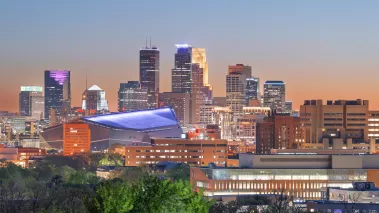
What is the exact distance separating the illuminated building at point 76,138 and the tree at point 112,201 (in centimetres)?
11805

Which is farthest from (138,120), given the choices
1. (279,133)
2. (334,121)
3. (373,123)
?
(373,123)

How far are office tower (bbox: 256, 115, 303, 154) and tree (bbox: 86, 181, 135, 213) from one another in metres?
99.7

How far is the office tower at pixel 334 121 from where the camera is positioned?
136 m

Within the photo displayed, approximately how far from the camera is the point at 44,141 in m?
162

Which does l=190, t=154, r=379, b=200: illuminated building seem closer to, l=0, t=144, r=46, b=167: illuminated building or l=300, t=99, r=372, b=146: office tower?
l=300, t=99, r=372, b=146: office tower

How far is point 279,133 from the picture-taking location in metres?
133

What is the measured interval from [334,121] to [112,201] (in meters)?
107

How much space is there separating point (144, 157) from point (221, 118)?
7217 cm

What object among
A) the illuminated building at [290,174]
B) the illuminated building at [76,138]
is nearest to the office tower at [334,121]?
the illuminated building at [76,138]

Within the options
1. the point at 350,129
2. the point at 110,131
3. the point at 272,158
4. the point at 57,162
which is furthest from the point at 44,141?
the point at 272,158

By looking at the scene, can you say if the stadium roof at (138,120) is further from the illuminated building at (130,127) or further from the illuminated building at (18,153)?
the illuminated building at (18,153)

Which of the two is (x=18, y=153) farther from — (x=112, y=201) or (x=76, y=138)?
(x=112, y=201)

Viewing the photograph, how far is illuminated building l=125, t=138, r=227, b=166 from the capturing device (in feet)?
407

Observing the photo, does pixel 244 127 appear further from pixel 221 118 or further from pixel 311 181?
pixel 311 181
